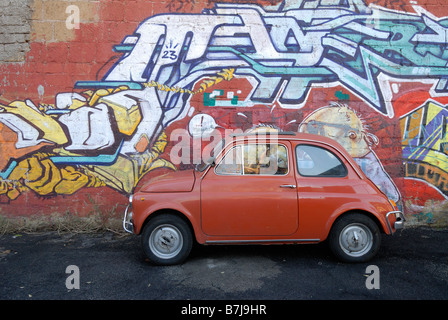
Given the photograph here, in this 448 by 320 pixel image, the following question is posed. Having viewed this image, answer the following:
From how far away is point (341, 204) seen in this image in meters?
4.46

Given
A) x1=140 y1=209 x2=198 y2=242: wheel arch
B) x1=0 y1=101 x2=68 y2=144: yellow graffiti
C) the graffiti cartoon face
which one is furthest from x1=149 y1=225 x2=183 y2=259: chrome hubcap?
the graffiti cartoon face

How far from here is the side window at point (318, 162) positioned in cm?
461

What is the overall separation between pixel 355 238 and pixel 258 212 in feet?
4.11

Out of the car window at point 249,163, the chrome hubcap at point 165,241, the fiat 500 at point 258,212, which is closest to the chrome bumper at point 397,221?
the fiat 500 at point 258,212

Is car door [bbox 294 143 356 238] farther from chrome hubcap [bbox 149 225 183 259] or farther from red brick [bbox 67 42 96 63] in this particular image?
red brick [bbox 67 42 96 63]

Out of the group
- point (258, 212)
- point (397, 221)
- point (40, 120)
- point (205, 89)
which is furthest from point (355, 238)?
point (40, 120)

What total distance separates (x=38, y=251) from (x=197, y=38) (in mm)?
4264

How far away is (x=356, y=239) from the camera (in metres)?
4.50

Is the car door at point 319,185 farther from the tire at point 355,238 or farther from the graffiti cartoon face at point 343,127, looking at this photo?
the graffiti cartoon face at point 343,127

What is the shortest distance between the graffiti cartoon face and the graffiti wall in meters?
0.02

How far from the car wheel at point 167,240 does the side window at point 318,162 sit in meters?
1.66

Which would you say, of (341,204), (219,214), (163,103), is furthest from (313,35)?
(219,214)

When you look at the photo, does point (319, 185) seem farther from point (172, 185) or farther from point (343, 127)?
point (343, 127)

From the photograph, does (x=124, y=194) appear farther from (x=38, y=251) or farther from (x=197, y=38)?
(x=197, y=38)
